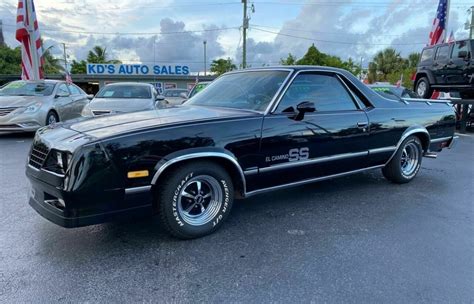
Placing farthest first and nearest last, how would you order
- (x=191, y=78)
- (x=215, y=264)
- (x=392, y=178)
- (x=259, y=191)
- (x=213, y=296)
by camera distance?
(x=191, y=78) → (x=392, y=178) → (x=259, y=191) → (x=215, y=264) → (x=213, y=296)

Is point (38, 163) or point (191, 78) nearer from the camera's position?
point (38, 163)

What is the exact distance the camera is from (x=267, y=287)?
2506 mm

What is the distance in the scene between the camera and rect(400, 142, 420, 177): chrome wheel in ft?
16.9

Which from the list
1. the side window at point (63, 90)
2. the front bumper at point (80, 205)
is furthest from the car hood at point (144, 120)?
the side window at point (63, 90)

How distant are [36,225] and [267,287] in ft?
7.92

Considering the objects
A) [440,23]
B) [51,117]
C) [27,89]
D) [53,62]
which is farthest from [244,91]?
[53,62]

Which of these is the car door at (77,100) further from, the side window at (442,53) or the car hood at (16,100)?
the side window at (442,53)

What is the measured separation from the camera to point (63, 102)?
32.3ft

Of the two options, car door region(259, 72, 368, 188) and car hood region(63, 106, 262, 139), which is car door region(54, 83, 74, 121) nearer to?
car hood region(63, 106, 262, 139)

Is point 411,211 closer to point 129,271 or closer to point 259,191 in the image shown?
point 259,191

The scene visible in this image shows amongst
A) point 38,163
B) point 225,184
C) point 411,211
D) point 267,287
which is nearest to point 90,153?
point 38,163

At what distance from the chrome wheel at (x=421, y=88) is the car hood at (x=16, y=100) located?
12775 mm

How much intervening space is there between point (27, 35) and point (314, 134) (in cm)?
1255

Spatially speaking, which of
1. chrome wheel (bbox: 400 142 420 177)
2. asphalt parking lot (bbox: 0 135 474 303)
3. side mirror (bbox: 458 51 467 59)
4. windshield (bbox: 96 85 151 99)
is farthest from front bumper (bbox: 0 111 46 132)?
side mirror (bbox: 458 51 467 59)
